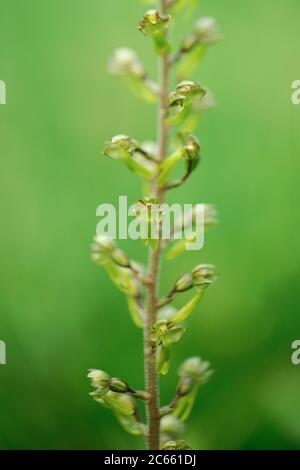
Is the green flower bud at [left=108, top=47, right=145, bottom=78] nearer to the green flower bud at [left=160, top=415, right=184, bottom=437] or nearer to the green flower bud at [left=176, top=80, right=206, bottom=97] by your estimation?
the green flower bud at [left=176, top=80, right=206, bottom=97]

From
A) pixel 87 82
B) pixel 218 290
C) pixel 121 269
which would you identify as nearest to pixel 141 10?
pixel 87 82

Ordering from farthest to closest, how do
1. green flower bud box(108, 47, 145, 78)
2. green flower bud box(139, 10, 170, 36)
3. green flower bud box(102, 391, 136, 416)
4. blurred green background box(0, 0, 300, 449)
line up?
blurred green background box(0, 0, 300, 449)
green flower bud box(108, 47, 145, 78)
green flower bud box(102, 391, 136, 416)
green flower bud box(139, 10, 170, 36)

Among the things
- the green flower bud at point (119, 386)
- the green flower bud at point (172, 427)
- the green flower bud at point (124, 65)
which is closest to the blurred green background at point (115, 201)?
the green flower bud at point (172, 427)

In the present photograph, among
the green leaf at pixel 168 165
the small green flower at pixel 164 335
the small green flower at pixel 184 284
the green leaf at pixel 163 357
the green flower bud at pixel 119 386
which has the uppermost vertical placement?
the green leaf at pixel 168 165

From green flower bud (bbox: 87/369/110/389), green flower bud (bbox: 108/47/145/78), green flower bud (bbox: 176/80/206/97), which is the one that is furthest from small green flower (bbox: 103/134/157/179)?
green flower bud (bbox: 87/369/110/389)

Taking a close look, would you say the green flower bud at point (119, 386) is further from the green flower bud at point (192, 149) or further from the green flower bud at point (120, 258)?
the green flower bud at point (192, 149)
